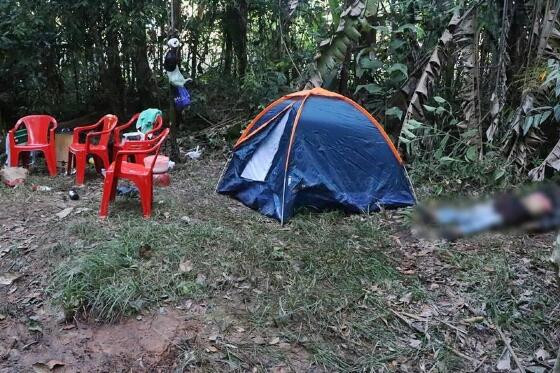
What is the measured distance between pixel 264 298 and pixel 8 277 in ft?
5.67

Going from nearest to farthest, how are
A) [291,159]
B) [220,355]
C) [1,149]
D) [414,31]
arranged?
[220,355]
[291,159]
[414,31]
[1,149]

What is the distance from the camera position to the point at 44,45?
6.48 meters

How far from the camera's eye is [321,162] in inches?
173

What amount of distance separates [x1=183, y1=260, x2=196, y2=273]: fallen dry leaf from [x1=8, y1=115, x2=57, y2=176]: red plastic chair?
9.77 feet

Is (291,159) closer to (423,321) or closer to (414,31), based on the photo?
(423,321)

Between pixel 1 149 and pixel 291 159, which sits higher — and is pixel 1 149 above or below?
below

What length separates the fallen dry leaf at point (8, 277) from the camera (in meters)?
3.12

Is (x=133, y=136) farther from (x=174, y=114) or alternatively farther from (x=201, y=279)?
(x=201, y=279)

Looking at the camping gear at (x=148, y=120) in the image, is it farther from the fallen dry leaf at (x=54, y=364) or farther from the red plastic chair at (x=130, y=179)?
the fallen dry leaf at (x=54, y=364)

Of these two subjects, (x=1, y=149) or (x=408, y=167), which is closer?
(x=408, y=167)

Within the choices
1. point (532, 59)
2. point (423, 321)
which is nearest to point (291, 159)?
point (423, 321)

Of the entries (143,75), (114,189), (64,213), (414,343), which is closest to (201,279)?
(414,343)

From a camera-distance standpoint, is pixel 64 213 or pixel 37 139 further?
pixel 37 139

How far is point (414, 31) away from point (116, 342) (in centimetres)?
478
